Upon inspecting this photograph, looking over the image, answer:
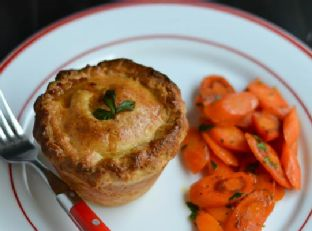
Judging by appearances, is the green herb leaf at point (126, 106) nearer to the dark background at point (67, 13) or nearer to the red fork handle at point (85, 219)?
the red fork handle at point (85, 219)

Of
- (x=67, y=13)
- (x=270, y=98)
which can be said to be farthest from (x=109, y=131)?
(x=67, y=13)

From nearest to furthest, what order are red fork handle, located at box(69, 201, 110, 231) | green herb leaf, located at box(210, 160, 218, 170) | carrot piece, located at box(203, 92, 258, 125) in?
red fork handle, located at box(69, 201, 110, 231), green herb leaf, located at box(210, 160, 218, 170), carrot piece, located at box(203, 92, 258, 125)

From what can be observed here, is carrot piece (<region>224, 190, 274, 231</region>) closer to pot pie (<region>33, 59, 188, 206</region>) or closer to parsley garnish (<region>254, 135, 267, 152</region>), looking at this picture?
parsley garnish (<region>254, 135, 267, 152</region>)

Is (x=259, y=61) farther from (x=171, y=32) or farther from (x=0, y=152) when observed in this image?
(x=0, y=152)

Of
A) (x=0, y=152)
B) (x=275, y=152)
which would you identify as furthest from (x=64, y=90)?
(x=275, y=152)

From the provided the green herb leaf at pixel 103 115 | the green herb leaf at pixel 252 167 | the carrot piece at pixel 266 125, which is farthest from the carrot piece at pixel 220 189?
the green herb leaf at pixel 103 115

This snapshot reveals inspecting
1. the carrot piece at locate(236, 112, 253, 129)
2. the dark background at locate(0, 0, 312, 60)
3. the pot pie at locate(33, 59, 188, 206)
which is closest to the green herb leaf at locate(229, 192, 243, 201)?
the pot pie at locate(33, 59, 188, 206)
